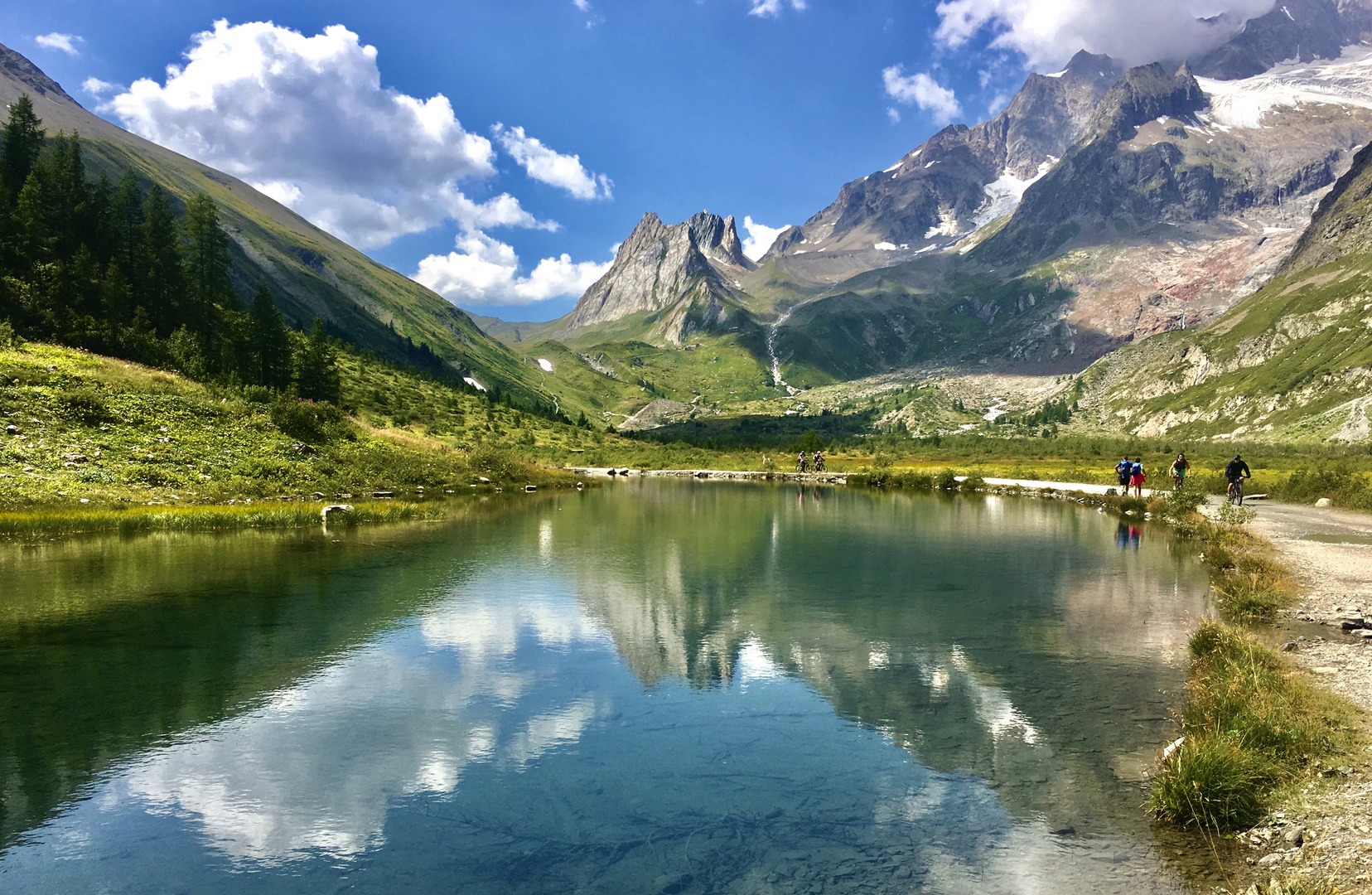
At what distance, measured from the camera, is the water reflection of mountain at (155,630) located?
14.0m

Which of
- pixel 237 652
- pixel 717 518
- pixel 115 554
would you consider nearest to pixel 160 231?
pixel 115 554

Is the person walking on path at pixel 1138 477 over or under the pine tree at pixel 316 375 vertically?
under

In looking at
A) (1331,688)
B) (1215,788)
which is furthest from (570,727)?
(1331,688)

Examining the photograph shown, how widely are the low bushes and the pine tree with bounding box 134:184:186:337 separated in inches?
3644

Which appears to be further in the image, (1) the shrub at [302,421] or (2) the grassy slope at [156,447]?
(1) the shrub at [302,421]

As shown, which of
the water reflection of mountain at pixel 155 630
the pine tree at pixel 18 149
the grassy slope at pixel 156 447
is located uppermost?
the pine tree at pixel 18 149

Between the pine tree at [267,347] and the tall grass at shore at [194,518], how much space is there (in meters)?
47.4

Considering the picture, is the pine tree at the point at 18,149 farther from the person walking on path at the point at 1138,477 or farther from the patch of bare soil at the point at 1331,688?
the person walking on path at the point at 1138,477

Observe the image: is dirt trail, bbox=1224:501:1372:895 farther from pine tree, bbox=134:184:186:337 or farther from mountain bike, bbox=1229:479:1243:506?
pine tree, bbox=134:184:186:337

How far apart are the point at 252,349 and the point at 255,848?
90.9 metres

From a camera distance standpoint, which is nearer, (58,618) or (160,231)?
(58,618)

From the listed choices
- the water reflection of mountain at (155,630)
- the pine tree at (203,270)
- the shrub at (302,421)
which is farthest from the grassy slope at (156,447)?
the pine tree at (203,270)

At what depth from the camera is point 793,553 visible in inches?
1587

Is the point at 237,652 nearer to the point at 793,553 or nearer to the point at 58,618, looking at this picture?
the point at 58,618
